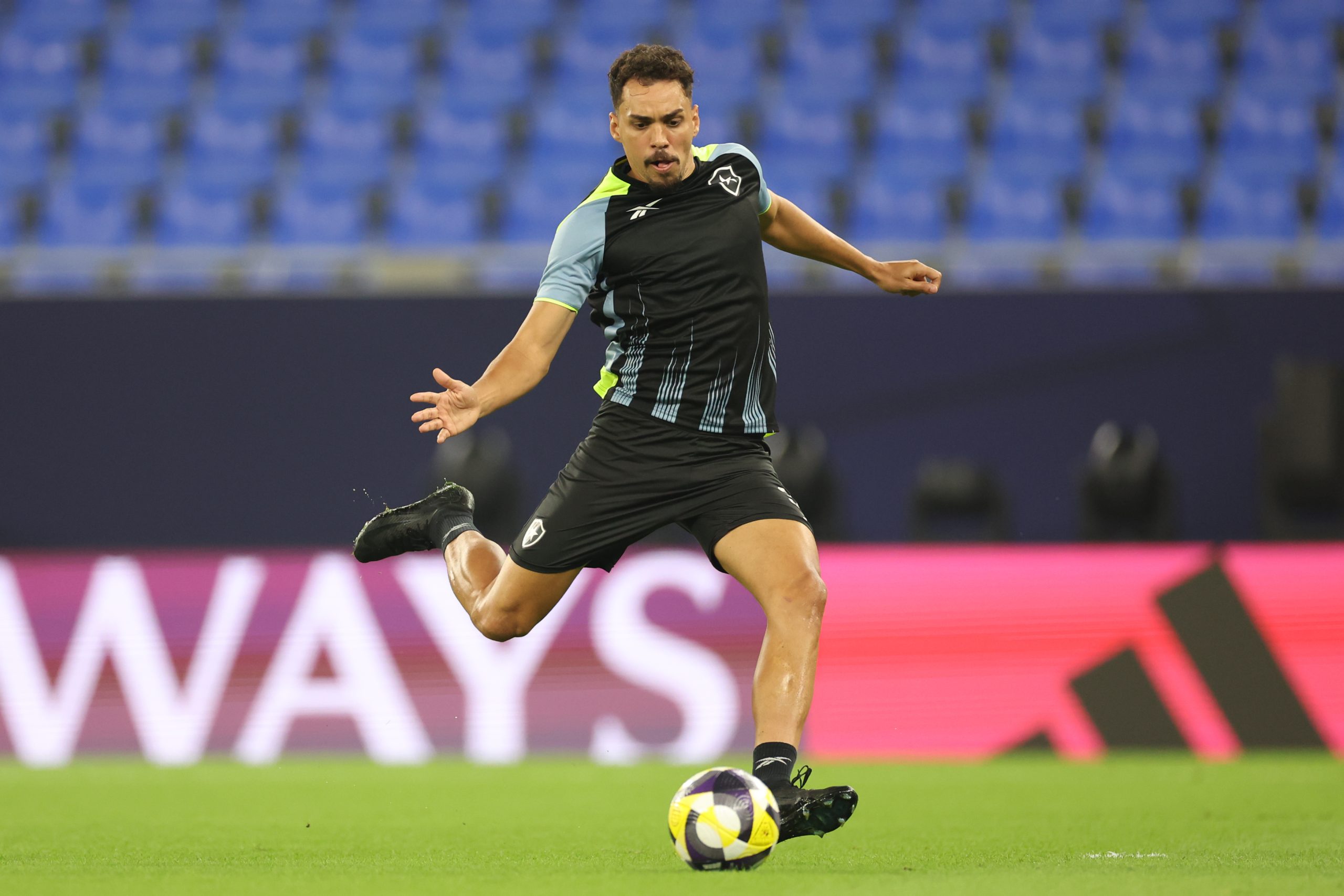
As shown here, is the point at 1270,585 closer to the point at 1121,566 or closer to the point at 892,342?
the point at 1121,566

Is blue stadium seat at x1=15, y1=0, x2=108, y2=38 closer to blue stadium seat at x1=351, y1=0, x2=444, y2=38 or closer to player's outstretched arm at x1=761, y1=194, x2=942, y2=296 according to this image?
blue stadium seat at x1=351, y1=0, x2=444, y2=38

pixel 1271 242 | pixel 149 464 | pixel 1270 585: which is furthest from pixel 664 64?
pixel 1271 242

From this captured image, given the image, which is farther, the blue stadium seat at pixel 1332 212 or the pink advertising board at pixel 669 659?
the blue stadium seat at pixel 1332 212

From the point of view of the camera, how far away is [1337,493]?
8969 mm

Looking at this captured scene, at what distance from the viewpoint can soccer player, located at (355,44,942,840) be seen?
4.73 meters

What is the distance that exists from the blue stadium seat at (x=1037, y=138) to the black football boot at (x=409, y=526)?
7.16 meters

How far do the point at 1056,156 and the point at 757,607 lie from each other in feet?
16.7

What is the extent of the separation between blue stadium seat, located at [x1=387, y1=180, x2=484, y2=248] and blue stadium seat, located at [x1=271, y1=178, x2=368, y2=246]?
0.25 m

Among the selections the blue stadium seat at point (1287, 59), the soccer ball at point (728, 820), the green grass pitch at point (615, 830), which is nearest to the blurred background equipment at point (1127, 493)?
the green grass pitch at point (615, 830)

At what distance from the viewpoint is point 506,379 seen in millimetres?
4746

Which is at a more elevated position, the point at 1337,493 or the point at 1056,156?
the point at 1056,156

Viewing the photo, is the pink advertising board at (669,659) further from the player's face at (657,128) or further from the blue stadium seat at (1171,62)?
the blue stadium seat at (1171,62)

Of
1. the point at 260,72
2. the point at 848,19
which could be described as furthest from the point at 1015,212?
the point at 260,72

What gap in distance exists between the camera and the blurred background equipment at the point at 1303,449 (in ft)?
28.9
